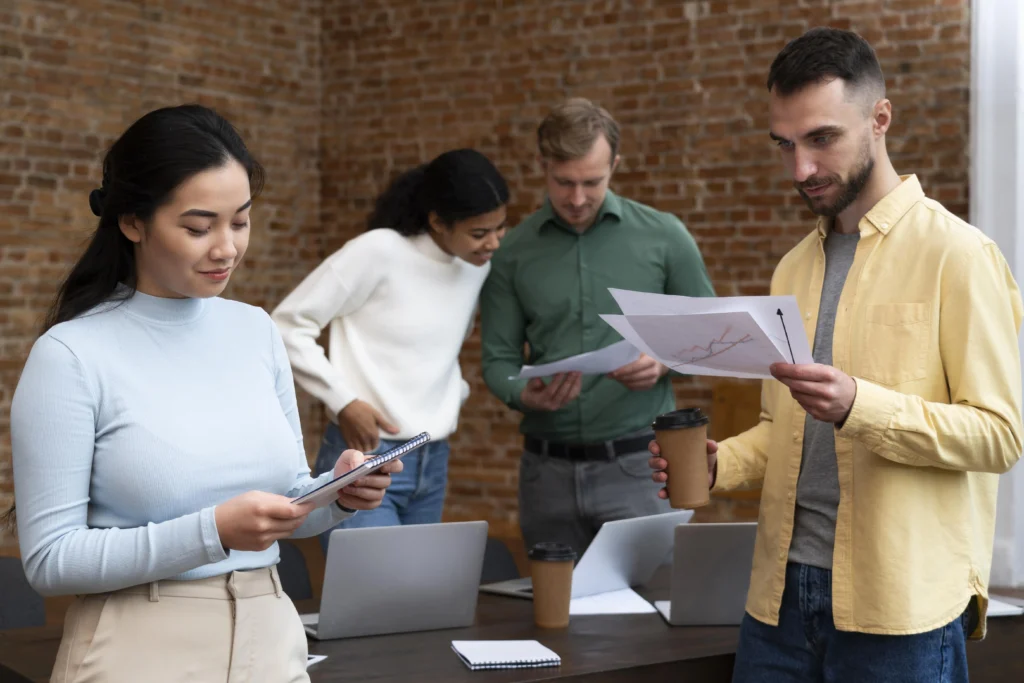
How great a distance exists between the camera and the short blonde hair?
2922 mm

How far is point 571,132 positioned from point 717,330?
129cm

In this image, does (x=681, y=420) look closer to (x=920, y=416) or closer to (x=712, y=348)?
(x=712, y=348)

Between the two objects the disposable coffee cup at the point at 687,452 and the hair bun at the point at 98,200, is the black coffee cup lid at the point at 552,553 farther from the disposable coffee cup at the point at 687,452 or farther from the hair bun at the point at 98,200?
the hair bun at the point at 98,200

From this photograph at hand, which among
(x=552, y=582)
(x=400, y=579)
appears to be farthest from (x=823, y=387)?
(x=400, y=579)

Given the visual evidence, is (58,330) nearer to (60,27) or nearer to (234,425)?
(234,425)

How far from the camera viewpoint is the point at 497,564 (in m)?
3.18

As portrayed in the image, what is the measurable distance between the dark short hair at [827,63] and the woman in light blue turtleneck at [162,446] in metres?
0.89

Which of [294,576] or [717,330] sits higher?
[717,330]

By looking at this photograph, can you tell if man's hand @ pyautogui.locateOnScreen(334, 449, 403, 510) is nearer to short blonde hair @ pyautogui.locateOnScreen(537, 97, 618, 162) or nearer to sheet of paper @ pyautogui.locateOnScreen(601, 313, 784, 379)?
sheet of paper @ pyautogui.locateOnScreen(601, 313, 784, 379)

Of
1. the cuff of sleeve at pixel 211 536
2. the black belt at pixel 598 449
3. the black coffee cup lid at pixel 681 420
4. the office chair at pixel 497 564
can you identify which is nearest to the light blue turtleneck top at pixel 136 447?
the cuff of sleeve at pixel 211 536

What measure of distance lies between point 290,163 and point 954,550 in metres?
5.67

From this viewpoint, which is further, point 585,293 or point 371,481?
point 585,293

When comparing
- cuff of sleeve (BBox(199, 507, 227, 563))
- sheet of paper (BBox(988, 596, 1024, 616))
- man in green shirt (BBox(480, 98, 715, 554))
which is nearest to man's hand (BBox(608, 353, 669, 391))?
man in green shirt (BBox(480, 98, 715, 554))

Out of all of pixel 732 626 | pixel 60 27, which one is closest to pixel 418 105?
pixel 60 27
